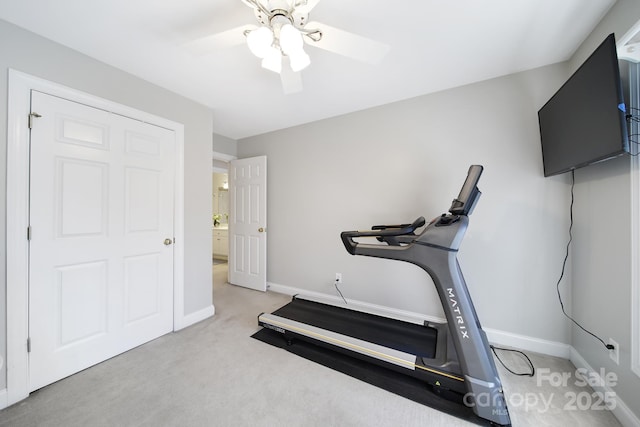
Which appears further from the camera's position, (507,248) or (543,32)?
(507,248)

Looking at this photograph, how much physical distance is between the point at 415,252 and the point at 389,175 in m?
1.27

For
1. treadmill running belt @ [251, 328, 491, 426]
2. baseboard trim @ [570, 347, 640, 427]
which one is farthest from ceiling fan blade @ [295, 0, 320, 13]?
baseboard trim @ [570, 347, 640, 427]

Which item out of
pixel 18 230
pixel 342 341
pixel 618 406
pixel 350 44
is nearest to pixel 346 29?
pixel 350 44

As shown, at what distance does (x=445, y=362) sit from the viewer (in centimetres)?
150

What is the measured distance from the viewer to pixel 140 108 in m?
2.04

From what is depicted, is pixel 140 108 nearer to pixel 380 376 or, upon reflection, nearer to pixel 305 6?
pixel 305 6

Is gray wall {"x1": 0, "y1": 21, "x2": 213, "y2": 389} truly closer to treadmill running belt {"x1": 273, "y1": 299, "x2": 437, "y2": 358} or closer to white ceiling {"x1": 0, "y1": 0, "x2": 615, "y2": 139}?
white ceiling {"x1": 0, "y1": 0, "x2": 615, "y2": 139}

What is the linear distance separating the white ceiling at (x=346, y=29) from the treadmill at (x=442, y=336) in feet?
3.23

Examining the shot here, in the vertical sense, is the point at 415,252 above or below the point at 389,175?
below

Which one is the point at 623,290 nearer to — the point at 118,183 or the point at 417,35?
the point at 417,35

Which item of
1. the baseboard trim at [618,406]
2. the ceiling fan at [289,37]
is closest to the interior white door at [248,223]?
the ceiling fan at [289,37]

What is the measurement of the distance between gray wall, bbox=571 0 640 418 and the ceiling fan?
152 cm

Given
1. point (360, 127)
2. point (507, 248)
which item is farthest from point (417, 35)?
point (507, 248)

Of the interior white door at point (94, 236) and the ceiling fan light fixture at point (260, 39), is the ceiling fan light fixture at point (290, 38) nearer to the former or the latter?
the ceiling fan light fixture at point (260, 39)
